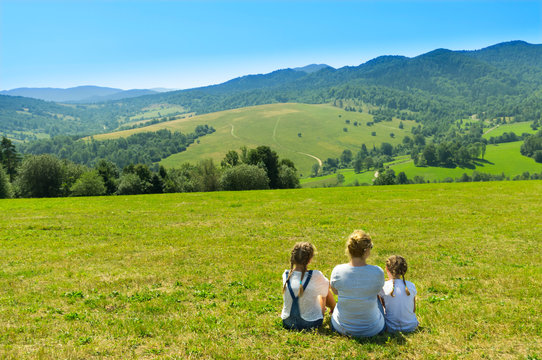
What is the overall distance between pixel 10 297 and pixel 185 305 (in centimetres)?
632

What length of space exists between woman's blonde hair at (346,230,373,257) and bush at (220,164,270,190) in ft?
204

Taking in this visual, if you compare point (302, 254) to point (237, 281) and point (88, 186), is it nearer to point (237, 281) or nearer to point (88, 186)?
point (237, 281)

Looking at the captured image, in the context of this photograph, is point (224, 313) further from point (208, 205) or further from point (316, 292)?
point (208, 205)

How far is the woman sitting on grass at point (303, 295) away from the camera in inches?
335

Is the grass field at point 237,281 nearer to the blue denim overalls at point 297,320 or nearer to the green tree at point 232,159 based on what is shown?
the blue denim overalls at point 297,320

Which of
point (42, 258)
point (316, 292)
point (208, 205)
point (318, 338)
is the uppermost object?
point (316, 292)

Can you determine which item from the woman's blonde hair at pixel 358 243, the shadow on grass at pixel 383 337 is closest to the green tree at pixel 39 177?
the shadow on grass at pixel 383 337

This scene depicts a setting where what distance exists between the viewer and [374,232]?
2030 centimetres

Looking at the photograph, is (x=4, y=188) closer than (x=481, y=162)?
Yes

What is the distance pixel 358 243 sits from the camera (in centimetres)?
791

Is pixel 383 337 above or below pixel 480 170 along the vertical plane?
above

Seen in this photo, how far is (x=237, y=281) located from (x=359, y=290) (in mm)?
5904

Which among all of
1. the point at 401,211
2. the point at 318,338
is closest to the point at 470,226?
the point at 401,211

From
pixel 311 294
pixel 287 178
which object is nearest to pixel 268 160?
pixel 287 178
